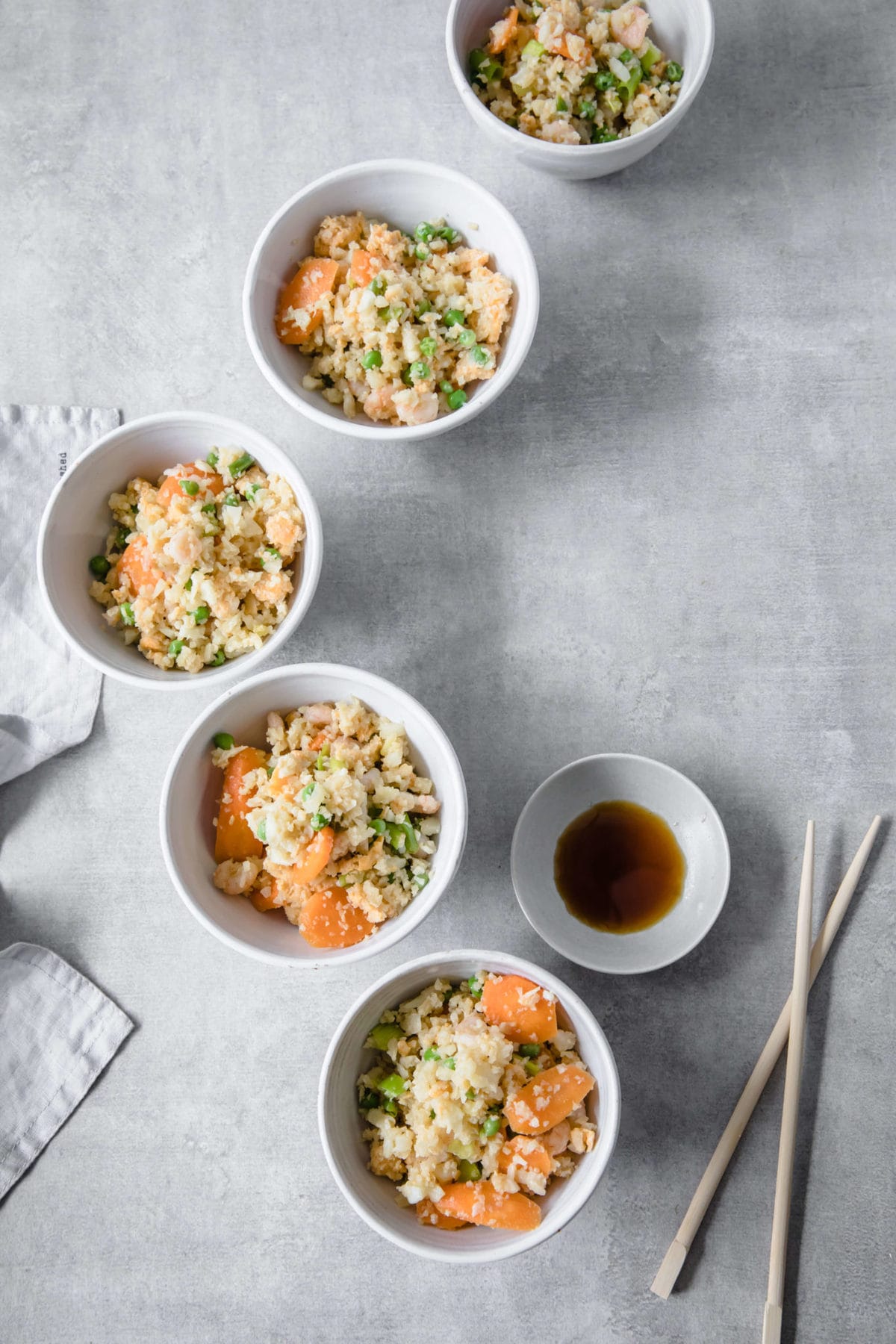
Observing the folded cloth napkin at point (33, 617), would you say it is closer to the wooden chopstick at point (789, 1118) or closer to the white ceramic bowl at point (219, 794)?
the white ceramic bowl at point (219, 794)

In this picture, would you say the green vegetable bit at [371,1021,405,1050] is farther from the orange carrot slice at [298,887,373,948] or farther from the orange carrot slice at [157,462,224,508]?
the orange carrot slice at [157,462,224,508]

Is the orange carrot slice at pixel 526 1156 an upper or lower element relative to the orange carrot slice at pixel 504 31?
lower

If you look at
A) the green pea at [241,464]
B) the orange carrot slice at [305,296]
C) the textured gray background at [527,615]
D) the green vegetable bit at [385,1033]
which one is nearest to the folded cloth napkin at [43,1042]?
the textured gray background at [527,615]

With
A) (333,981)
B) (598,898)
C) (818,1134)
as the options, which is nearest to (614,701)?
(598,898)

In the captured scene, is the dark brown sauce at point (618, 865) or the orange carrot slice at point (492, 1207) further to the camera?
the dark brown sauce at point (618, 865)

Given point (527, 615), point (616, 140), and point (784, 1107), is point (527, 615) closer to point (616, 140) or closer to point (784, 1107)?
point (616, 140)

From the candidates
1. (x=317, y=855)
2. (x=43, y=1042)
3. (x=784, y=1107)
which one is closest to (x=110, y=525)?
(x=317, y=855)

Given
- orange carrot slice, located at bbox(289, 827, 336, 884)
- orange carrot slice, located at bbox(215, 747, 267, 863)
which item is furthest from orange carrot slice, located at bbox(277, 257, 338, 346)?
orange carrot slice, located at bbox(289, 827, 336, 884)

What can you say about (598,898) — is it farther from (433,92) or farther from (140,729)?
(433,92)
